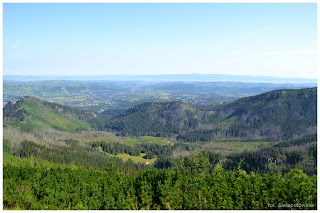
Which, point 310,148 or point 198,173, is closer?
point 198,173

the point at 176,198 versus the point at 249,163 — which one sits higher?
the point at 176,198

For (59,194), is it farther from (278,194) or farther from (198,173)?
(278,194)

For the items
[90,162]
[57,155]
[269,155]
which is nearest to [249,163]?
[269,155]

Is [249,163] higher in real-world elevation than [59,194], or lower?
lower

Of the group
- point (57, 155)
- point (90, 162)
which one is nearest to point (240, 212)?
point (90, 162)

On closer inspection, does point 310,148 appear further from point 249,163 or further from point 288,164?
point 249,163

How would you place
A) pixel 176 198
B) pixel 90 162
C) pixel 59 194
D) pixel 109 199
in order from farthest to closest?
pixel 90 162 → pixel 59 194 → pixel 109 199 → pixel 176 198

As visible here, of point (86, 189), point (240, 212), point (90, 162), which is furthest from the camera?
point (90, 162)

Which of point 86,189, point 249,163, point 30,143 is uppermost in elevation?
point 86,189

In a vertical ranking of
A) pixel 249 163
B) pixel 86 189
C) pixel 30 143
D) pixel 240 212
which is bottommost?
pixel 249 163
